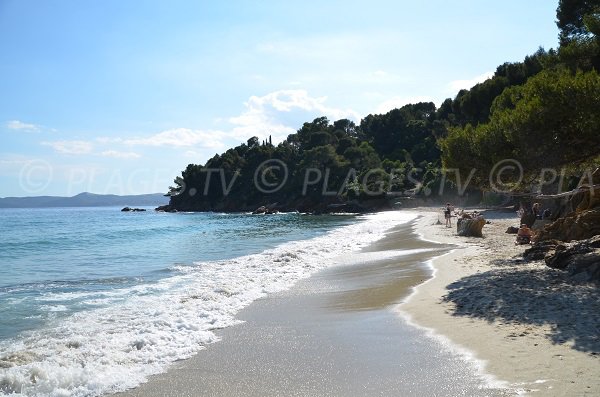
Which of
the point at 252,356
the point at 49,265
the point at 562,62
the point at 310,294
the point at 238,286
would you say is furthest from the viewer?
the point at 49,265

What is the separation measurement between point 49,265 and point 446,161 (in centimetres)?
1716

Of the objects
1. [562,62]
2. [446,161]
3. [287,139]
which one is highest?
[287,139]

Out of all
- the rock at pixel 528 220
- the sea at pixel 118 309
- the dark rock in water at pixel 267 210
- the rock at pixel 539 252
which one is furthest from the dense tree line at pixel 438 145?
the sea at pixel 118 309

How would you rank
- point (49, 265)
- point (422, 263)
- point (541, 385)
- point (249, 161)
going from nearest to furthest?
point (541, 385) < point (422, 263) < point (49, 265) < point (249, 161)

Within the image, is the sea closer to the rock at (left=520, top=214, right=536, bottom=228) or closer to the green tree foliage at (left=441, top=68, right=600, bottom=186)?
the green tree foliage at (left=441, top=68, right=600, bottom=186)

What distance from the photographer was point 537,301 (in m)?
8.09

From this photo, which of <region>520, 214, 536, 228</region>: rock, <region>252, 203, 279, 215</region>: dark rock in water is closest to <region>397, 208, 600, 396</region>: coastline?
<region>520, 214, 536, 228</region>: rock

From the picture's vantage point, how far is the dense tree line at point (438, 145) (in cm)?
1144

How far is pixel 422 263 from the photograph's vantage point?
15.0 meters

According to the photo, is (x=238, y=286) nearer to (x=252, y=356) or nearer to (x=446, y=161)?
(x=252, y=356)

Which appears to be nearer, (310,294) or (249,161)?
(310,294)

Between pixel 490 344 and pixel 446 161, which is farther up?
pixel 446 161

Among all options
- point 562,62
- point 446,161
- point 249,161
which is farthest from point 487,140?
point 249,161

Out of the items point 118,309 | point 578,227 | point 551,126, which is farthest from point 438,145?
point 118,309
